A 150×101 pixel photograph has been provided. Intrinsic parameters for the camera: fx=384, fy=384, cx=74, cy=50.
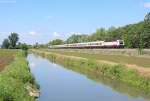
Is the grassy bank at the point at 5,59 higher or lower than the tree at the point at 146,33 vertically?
lower

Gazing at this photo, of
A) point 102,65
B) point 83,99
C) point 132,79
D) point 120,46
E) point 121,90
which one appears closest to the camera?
point 83,99

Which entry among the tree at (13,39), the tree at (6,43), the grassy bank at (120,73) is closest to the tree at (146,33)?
the grassy bank at (120,73)

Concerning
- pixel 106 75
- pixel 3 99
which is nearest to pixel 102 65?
pixel 106 75

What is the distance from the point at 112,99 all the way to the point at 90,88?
6.80 meters

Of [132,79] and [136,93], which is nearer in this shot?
[136,93]

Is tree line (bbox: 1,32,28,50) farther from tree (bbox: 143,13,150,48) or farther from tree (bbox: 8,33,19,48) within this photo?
tree (bbox: 143,13,150,48)

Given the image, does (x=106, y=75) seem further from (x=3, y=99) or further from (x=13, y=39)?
(x=13, y=39)

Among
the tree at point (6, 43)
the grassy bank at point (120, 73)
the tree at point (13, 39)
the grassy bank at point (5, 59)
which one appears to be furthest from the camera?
the tree at point (6, 43)

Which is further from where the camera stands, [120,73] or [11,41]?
[11,41]

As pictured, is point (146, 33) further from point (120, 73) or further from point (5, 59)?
point (120, 73)

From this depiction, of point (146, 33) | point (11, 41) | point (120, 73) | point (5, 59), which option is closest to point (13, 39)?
point (11, 41)

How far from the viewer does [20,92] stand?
64.6ft

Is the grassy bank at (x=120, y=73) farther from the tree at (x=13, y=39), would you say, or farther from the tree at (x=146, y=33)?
the tree at (x=13, y=39)

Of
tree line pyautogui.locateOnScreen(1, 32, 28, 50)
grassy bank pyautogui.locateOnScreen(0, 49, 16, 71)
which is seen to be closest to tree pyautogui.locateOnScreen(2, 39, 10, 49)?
tree line pyautogui.locateOnScreen(1, 32, 28, 50)
